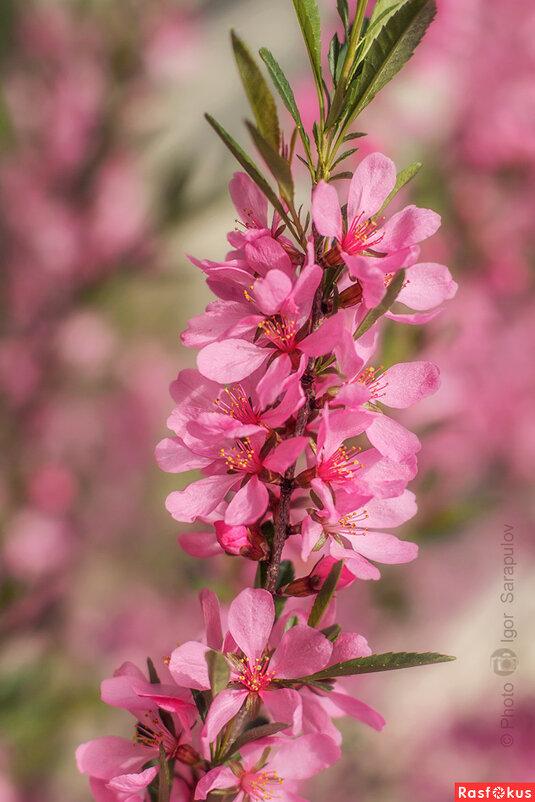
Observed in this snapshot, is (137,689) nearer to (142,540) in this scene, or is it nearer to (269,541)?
(269,541)

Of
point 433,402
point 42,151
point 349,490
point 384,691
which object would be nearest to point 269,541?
point 349,490

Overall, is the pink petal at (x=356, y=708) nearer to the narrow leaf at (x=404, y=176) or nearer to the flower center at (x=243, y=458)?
the flower center at (x=243, y=458)

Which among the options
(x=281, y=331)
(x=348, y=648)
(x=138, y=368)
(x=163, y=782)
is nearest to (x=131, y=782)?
(x=163, y=782)

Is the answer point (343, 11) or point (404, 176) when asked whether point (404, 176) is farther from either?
point (343, 11)

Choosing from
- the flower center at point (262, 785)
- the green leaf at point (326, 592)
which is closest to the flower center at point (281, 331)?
the green leaf at point (326, 592)

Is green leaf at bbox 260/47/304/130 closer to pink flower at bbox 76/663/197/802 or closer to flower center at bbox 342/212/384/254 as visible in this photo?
flower center at bbox 342/212/384/254

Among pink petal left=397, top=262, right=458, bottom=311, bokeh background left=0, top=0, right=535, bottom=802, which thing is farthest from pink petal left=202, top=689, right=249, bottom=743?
bokeh background left=0, top=0, right=535, bottom=802
